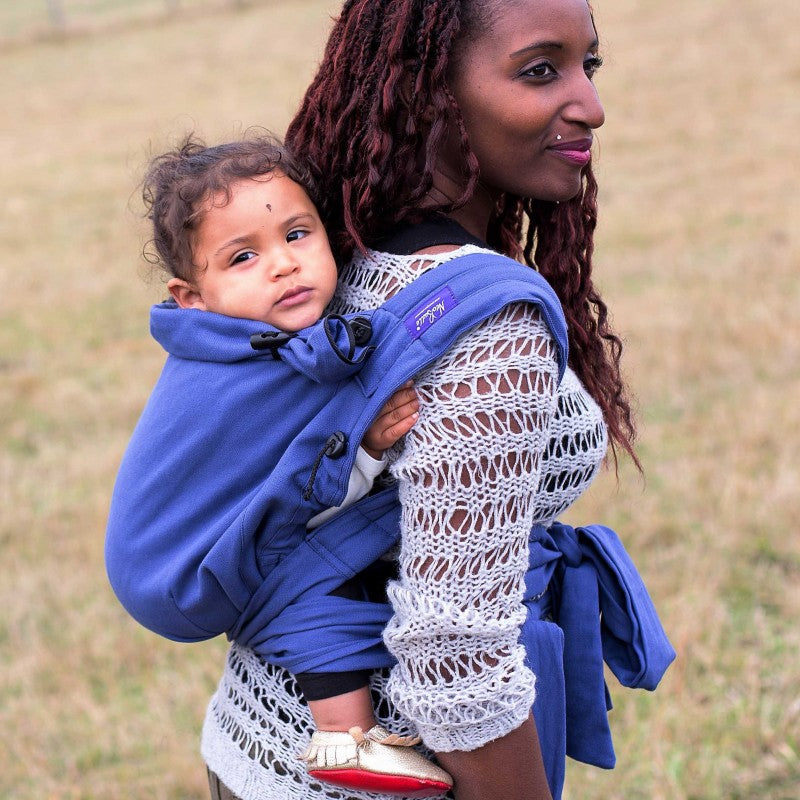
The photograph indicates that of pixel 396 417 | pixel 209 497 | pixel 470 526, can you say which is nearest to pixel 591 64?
pixel 396 417

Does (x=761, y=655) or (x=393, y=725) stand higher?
(x=393, y=725)

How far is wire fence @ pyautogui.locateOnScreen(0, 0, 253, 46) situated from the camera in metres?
24.4

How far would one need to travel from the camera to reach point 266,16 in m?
23.2

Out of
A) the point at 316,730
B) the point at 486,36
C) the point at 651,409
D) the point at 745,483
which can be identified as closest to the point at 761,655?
the point at 745,483

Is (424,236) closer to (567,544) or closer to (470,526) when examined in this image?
(470,526)

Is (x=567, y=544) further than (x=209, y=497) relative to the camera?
Yes

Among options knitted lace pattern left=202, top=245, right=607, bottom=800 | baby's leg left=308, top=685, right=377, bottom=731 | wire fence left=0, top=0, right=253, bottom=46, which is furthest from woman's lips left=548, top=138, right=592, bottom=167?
wire fence left=0, top=0, right=253, bottom=46

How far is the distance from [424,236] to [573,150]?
27 centimetres


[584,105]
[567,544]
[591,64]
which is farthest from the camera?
[567,544]

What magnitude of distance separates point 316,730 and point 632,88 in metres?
13.9

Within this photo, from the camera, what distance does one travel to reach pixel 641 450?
547cm

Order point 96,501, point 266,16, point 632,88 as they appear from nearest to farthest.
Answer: point 96,501
point 632,88
point 266,16

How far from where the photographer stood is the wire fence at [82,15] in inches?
960

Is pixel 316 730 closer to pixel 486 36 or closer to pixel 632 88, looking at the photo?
pixel 486 36
